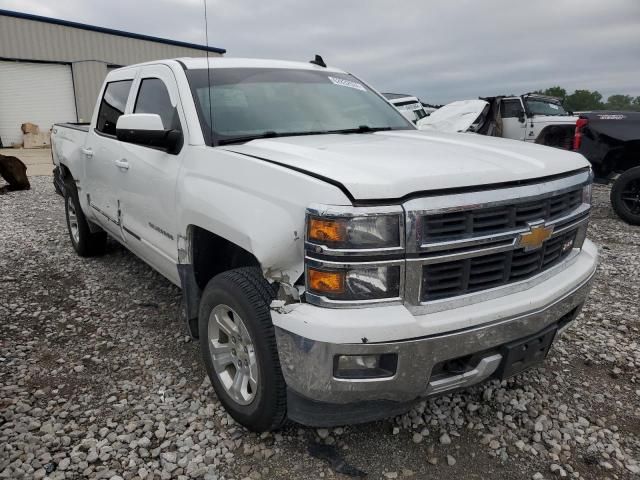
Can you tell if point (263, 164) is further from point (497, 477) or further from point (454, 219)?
point (497, 477)

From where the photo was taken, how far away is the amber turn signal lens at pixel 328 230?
1799mm

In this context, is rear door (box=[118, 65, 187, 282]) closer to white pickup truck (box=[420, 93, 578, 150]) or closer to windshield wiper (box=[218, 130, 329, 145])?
windshield wiper (box=[218, 130, 329, 145])

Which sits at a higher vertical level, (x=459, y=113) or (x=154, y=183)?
(x=459, y=113)

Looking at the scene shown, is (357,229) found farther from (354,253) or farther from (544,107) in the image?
(544,107)

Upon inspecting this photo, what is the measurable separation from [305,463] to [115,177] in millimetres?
2525

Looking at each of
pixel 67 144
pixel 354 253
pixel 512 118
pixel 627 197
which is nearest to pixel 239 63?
pixel 354 253

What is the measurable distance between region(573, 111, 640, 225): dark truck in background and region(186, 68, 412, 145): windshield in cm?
471

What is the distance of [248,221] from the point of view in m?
2.10

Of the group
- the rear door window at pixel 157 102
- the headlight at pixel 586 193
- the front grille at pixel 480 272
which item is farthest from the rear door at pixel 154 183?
the headlight at pixel 586 193

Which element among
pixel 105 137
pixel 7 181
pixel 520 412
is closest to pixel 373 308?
pixel 520 412

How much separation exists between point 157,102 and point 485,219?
2.35 meters

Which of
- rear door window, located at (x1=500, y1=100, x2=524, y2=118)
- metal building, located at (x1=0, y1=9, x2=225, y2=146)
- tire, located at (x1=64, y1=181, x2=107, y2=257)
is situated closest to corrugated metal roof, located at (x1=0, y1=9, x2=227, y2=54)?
metal building, located at (x1=0, y1=9, x2=225, y2=146)

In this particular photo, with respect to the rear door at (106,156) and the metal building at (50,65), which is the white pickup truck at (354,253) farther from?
the metal building at (50,65)

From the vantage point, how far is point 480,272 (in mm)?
2014
